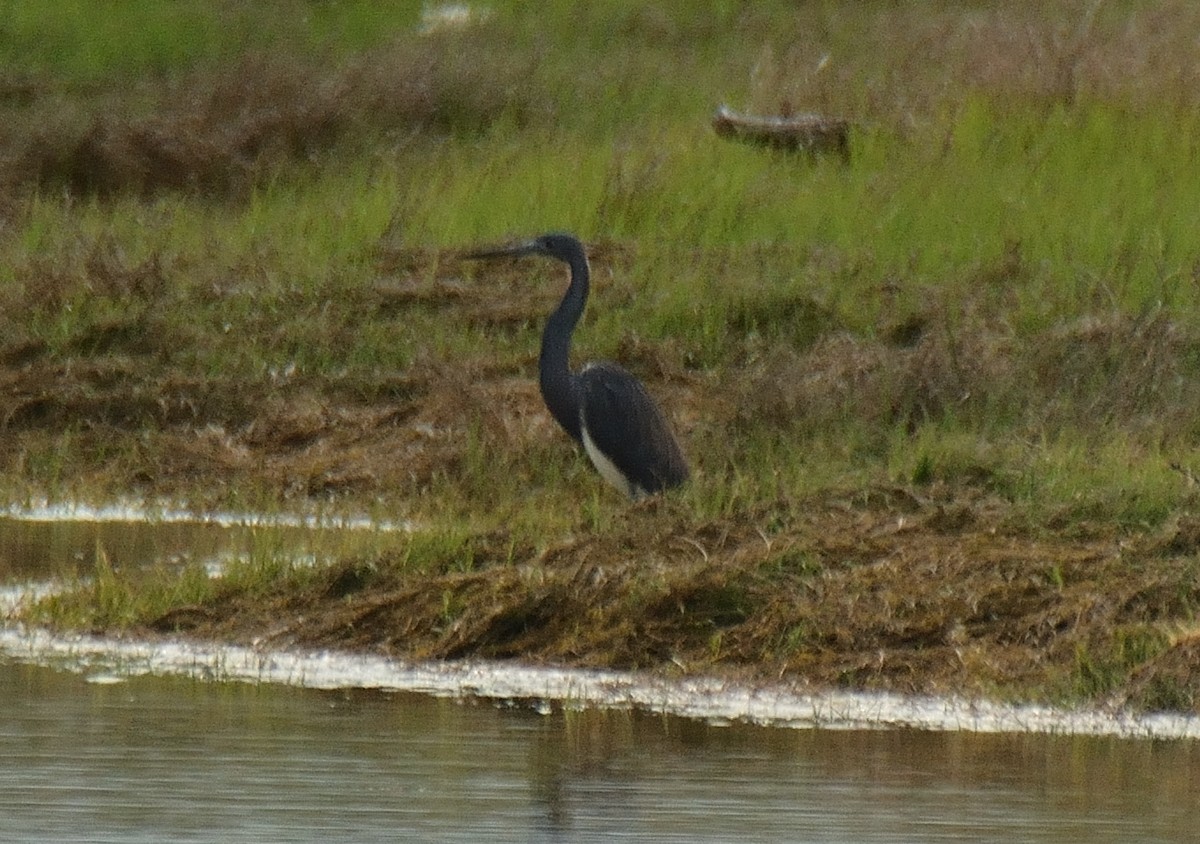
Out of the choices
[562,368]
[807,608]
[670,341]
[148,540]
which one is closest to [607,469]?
[562,368]

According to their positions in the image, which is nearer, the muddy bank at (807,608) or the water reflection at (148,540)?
the muddy bank at (807,608)

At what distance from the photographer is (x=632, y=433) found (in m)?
10.8

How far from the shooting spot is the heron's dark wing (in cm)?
1074

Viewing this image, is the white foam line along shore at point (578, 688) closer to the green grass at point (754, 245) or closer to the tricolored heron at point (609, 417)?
the green grass at point (754, 245)

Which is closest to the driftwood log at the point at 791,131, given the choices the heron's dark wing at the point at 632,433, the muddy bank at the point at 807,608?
the heron's dark wing at the point at 632,433

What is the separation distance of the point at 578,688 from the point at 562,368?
3.22 m

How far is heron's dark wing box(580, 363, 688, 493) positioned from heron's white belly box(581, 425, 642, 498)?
0.02 meters

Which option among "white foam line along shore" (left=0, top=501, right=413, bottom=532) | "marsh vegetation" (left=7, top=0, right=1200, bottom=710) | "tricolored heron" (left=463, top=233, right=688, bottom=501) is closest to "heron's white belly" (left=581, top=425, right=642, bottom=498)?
"tricolored heron" (left=463, top=233, right=688, bottom=501)

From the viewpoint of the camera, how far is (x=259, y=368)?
1310 cm

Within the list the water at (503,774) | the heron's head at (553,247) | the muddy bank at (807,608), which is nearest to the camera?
the water at (503,774)

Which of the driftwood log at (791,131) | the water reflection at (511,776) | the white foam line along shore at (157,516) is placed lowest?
the driftwood log at (791,131)

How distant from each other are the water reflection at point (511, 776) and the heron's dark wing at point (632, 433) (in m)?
2.92

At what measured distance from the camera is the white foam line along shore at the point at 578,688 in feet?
25.1

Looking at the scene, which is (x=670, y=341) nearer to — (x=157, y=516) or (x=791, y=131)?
(x=157, y=516)
